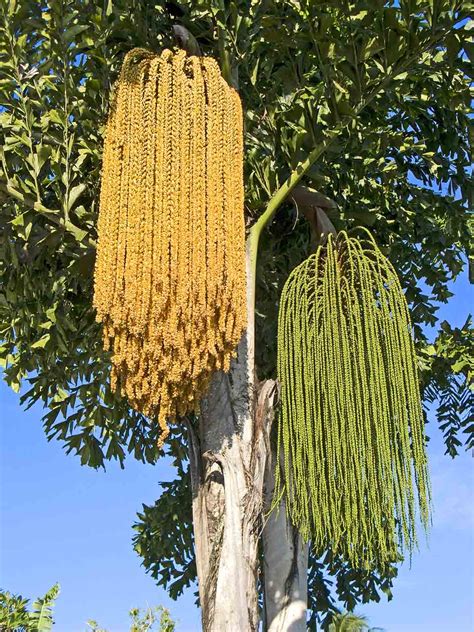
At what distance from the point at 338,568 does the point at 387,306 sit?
4991 mm

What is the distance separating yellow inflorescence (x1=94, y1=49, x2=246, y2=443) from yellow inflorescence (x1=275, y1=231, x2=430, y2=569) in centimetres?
Answer: 58

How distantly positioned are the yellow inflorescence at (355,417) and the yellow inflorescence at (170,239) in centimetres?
58

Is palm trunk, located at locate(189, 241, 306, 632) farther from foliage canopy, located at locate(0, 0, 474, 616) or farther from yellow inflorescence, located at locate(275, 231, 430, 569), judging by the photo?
foliage canopy, located at locate(0, 0, 474, 616)

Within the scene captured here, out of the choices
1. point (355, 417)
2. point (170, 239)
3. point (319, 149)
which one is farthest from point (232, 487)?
point (319, 149)

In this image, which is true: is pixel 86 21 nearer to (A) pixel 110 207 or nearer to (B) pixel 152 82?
(B) pixel 152 82

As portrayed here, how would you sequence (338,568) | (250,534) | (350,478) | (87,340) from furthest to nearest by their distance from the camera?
(338,568), (87,340), (250,534), (350,478)

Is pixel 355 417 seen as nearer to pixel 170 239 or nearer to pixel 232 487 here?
pixel 232 487

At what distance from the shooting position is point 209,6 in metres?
5.12

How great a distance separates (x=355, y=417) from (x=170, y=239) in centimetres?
131

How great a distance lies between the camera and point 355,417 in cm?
425

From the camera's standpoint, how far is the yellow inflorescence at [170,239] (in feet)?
12.5

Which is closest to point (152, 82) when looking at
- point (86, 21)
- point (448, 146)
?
point (86, 21)

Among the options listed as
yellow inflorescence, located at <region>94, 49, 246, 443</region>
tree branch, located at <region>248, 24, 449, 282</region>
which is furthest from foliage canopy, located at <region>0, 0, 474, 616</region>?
yellow inflorescence, located at <region>94, 49, 246, 443</region>

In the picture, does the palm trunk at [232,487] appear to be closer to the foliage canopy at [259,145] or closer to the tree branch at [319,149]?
the tree branch at [319,149]
